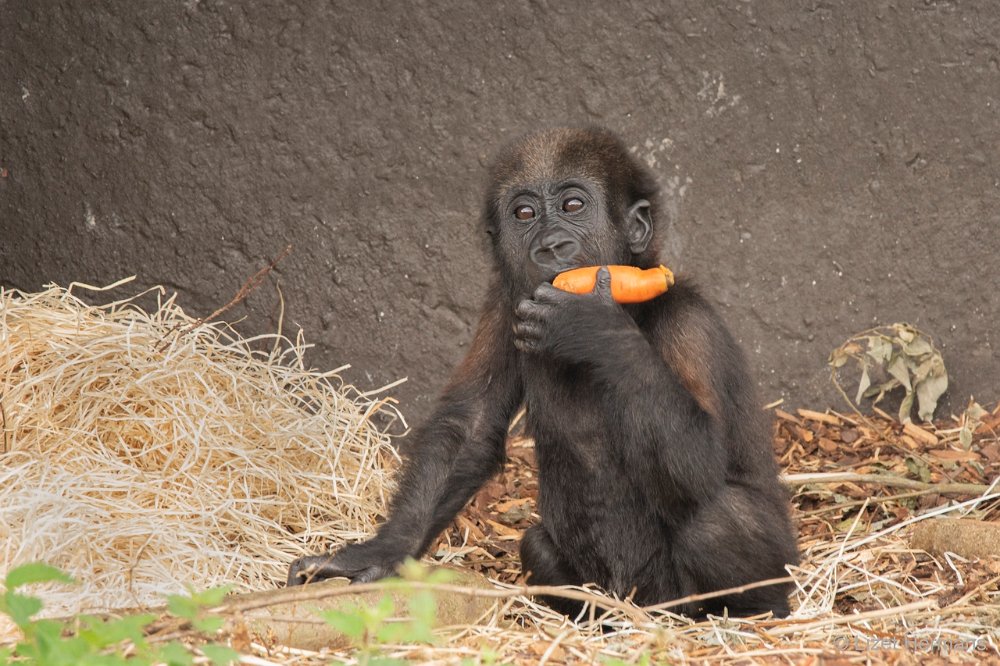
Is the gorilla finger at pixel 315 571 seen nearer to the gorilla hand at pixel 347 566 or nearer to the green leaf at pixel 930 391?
the gorilla hand at pixel 347 566

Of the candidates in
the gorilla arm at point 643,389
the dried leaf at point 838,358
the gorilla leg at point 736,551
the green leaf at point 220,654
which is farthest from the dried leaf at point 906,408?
the green leaf at point 220,654

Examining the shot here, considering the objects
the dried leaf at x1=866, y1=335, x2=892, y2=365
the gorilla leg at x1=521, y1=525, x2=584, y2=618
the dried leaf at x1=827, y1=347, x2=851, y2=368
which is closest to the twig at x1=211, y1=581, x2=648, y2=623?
the gorilla leg at x1=521, y1=525, x2=584, y2=618

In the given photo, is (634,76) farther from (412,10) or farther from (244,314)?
(244,314)

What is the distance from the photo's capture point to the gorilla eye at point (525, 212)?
4.33 metres

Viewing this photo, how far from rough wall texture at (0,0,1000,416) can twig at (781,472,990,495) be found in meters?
0.95

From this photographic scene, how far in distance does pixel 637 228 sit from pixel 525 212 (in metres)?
0.41

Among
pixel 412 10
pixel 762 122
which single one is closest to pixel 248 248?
pixel 412 10

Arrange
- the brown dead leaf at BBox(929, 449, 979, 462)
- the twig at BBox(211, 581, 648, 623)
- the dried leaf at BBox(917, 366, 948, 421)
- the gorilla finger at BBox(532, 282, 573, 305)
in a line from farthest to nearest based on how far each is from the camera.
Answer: the dried leaf at BBox(917, 366, 948, 421), the brown dead leaf at BBox(929, 449, 979, 462), the gorilla finger at BBox(532, 282, 573, 305), the twig at BBox(211, 581, 648, 623)

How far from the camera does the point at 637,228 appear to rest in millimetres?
4379

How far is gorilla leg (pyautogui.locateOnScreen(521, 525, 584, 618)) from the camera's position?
4.43 meters

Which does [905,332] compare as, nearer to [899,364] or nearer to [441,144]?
[899,364]

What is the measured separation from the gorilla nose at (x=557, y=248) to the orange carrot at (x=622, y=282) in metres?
0.06

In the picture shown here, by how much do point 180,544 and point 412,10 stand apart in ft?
9.96

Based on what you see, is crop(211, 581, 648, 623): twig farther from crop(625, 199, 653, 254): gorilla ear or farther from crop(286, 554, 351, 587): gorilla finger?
crop(625, 199, 653, 254): gorilla ear
